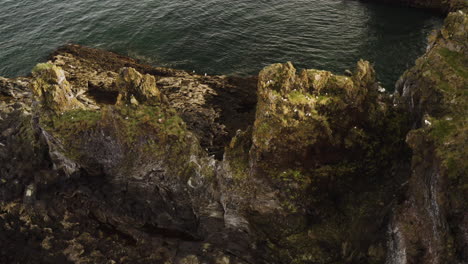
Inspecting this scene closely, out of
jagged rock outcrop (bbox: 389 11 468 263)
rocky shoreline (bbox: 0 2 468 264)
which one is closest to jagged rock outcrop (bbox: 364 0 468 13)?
rocky shoreline (bbox: 0 2 468 264)

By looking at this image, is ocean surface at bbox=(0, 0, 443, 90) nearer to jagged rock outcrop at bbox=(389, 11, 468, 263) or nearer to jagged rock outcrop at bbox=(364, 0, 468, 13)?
jagged rock outcrop at bbox=(364, 0, 468, 13)

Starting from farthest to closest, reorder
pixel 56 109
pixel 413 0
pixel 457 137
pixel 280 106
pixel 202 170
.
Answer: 1. pixel 413 0
2. pixel 56 109
3. pixel 202 170
4. pixel 280 106
5. pixel 457 137

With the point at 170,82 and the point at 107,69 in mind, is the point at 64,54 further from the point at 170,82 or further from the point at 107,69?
the point at 170,82

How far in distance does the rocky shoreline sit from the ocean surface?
52.5 ft

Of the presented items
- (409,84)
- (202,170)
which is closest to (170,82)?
(202,170)

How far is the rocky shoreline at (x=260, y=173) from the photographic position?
16.1 metres

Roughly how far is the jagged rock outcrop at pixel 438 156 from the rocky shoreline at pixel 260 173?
0.07m

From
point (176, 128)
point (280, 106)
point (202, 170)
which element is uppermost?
point (280, 106)

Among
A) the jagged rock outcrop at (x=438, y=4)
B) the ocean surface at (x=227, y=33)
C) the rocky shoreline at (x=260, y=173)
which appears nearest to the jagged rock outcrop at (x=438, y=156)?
the rocky shoreline at (x=260, y=173)

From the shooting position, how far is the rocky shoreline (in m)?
16.1

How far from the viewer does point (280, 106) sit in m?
19.5

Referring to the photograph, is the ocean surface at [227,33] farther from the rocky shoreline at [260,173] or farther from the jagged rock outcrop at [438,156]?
the jagged rock outcrop at [438,156]

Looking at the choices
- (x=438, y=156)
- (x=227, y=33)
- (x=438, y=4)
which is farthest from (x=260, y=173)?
(x=438, y=4)

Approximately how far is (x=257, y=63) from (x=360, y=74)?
2332 centimetres
